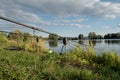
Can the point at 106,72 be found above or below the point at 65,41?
below

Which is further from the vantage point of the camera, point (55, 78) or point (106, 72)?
point (106, 72)

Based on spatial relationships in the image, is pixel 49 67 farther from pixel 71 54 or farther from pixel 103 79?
pixel 71 54

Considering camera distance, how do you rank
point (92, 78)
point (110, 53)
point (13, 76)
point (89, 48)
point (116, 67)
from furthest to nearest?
point (89, 48)
point (110, 53)
point (116, 67)
point (92, 78)
point (13, 76)

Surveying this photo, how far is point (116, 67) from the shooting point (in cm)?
877

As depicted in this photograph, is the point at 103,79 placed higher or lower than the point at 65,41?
lower

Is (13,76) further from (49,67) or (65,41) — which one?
(65,41)

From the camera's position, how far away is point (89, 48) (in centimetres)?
1060

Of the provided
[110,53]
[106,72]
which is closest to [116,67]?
[110,53]

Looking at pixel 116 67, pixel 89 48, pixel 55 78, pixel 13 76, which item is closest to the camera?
pixel 13 76

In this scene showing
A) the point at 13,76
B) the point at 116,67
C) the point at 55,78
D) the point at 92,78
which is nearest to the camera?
the point at 13,76

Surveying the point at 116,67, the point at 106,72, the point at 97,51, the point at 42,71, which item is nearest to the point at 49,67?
the point at 42,71

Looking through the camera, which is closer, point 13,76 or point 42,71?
point 13,76

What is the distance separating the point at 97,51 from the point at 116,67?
6.81ft

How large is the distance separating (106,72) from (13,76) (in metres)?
3.00
